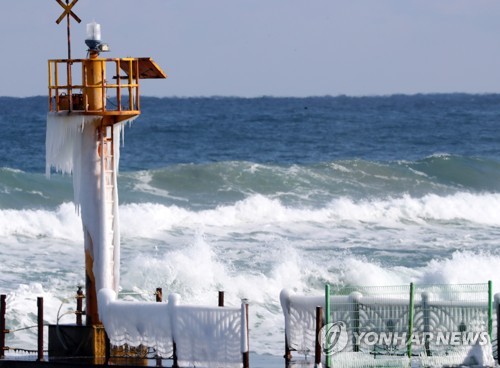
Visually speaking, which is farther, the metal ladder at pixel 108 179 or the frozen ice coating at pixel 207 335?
the metal ladder at pixel 108 179

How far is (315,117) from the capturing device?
97.1m

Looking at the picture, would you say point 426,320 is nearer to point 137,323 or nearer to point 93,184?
point 137,323

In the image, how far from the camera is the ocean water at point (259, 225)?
90.8ft

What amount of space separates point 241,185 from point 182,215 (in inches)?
282

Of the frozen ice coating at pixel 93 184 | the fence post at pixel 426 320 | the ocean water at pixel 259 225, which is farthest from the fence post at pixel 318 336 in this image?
the ocean water at pixel 259 225

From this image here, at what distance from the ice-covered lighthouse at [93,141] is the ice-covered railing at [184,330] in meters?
1.11

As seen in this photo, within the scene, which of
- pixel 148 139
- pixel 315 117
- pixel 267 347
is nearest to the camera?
pixel 267 347

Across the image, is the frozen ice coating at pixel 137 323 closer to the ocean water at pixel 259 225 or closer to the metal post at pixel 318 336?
the metal post at pixel 318 336

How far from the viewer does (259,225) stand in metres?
38.1

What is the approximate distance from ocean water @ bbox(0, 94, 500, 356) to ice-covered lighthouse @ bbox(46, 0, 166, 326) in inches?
87.2

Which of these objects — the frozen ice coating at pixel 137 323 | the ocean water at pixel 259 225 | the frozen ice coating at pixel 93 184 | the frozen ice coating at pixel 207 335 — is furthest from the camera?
the ocean water at pixel 259 225

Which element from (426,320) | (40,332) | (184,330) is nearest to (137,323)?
(184,330)

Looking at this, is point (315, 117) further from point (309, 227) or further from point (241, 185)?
point (309, 227)

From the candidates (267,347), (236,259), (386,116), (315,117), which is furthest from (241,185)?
(386,116)
